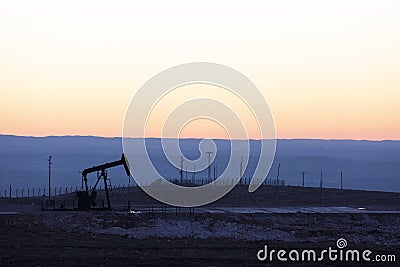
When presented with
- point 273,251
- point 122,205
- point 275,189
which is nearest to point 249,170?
point 275,189

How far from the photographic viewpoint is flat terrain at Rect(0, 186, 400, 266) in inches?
1337

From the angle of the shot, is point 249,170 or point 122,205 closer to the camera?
point 122,205

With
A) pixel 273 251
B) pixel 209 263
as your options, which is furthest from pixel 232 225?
pixel 209 263

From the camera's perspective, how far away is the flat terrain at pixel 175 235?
3397cm

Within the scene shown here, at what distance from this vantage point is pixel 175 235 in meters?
43.9

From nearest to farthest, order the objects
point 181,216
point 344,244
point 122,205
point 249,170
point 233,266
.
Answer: point 233,266
point 344,244
point 181,216
point 122,205
point 249,170

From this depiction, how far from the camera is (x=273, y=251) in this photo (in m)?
36.9

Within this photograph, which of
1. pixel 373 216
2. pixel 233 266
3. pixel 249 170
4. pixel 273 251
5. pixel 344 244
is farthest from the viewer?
pixel 249 170

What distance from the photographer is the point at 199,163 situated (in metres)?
129

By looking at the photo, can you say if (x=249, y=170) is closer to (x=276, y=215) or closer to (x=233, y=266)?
(x=276, y=215)

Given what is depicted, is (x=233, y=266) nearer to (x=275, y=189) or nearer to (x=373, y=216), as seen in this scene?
(x=373, y=216)

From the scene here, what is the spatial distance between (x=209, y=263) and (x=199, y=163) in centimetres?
9603

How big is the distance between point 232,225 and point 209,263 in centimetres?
1413

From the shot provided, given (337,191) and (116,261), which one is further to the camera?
(337,191)
